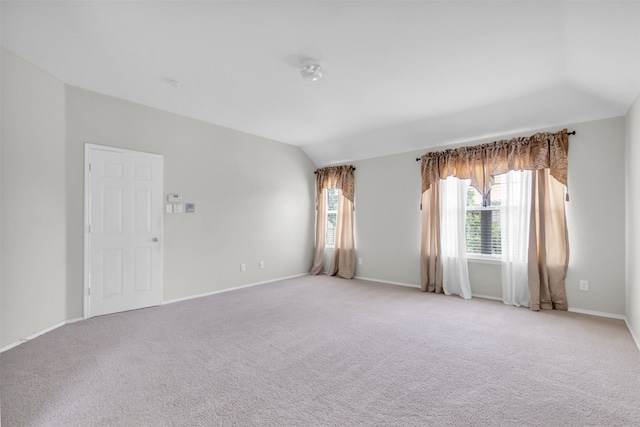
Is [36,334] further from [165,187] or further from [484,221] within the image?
[484,221]

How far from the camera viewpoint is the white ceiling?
2127 mm

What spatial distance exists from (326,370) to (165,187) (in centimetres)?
334

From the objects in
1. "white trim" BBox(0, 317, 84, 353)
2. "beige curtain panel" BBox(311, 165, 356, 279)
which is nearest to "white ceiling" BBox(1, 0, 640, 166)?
"beige curtain panel" BBox(311, 165, 356, 279)

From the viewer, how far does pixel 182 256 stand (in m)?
4.36

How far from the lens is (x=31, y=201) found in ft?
9.72

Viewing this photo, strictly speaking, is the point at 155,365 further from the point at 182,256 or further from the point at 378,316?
the point at 378,316

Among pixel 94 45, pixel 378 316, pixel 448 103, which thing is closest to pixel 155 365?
pixel 378 316

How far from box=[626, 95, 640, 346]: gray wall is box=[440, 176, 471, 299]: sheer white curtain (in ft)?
5.66

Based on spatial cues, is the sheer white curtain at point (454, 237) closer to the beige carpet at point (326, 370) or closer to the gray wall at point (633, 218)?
the beige carpet at point (326, 370)

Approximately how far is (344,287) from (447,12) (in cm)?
414

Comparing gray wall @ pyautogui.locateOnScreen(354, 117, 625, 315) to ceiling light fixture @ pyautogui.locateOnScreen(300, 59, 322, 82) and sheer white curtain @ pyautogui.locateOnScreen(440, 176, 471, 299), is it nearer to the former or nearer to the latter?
sheer white curtain @ pyautogui.locateOnScreen(440, 176, 471, 299)

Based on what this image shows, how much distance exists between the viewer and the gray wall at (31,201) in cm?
273

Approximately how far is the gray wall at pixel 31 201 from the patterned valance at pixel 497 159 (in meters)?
5.01

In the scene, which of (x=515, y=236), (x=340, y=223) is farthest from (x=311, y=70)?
(x=340, y=223)
